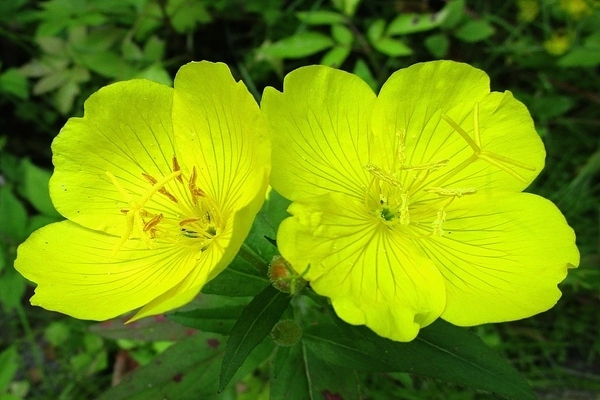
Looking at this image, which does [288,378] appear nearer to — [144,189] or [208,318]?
[208,318]

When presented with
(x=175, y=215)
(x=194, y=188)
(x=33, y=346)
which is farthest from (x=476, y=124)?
(x=33, y=346)

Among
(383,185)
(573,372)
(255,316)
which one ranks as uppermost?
(383,185)

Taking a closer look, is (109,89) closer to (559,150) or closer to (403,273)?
(403,273)

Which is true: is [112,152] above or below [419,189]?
above

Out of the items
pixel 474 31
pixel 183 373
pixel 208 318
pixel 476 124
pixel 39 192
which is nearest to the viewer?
pixel 476 124

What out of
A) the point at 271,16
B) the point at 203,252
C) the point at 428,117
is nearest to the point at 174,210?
the point at 203,252

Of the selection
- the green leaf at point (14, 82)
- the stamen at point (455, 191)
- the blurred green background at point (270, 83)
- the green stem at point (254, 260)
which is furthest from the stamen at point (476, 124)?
the green leaf at point (14, 82)

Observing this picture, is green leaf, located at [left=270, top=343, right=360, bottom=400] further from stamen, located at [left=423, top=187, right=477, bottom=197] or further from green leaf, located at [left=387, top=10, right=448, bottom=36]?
green leaf, located at [left=387, top=10, right=448, bottom=36]
